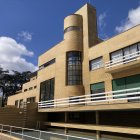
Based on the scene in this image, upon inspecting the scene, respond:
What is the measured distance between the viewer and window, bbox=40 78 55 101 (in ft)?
97.7

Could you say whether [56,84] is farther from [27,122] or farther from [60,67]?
[27,122]

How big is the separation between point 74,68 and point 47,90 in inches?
261

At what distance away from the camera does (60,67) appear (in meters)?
28.4

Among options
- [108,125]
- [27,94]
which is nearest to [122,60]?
[108,125]

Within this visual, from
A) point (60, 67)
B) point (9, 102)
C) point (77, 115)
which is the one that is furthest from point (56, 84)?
point (9, 102)

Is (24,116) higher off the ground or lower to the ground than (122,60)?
lower

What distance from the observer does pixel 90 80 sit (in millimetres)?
24484

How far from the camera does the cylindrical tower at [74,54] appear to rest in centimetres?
2573

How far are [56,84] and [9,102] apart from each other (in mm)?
28677

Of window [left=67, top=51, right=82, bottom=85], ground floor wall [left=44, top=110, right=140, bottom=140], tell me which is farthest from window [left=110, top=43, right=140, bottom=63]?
window [left=67, top=51, right=82, bottom=85]

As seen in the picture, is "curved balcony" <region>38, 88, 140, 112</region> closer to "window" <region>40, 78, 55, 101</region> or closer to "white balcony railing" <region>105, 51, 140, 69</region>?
"window" <region>40, 78, 55, 101</region>

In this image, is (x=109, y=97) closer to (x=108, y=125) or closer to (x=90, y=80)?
(x=108, y=125)

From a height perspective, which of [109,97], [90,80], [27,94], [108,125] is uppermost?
[90,80]

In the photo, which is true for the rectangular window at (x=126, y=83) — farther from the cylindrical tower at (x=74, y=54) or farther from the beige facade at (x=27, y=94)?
the beige facade at (x=27, y=94)
